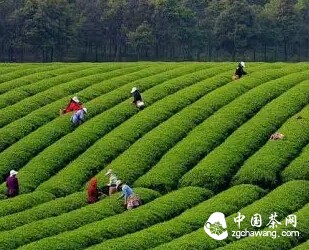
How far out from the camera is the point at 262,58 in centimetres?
11494

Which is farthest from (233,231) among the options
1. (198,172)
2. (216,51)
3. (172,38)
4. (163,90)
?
(216,51)

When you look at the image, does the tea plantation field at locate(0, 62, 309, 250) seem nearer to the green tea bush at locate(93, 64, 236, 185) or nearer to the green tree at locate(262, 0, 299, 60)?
the green tea bush at locate(93, 64, 236, 185)

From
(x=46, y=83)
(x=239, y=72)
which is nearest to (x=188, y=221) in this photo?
(x=239, y=72)

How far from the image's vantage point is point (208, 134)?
117ft

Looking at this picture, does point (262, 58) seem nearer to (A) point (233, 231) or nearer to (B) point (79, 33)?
(B) point (79, 33)

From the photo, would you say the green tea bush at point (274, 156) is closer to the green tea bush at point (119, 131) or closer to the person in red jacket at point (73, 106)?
the green tea bush at point (119, 131)

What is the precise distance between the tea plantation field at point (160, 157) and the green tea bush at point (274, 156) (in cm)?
5

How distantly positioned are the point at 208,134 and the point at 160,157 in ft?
9.23

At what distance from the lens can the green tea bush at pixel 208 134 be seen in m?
31.5

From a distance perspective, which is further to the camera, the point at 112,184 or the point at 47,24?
the point at 47,24

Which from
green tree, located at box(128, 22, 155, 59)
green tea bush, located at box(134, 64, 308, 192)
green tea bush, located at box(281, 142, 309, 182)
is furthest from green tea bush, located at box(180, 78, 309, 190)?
green tree, located at box(128, 22, 155, 59)

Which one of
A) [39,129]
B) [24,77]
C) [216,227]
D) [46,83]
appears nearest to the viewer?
[216,227]

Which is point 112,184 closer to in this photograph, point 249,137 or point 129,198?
point 129,198

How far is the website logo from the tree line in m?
81.0
